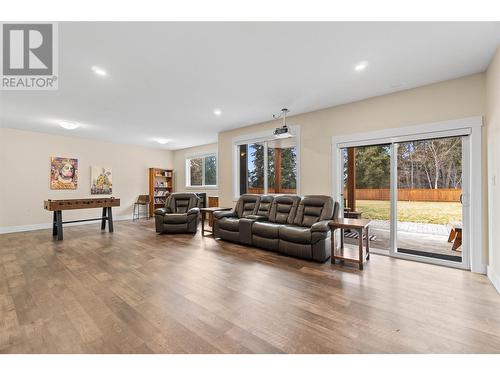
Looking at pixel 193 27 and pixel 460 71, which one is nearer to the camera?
pixel 193 27

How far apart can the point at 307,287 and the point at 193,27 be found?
292 centimetres

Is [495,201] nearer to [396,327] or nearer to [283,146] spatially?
[396,327]

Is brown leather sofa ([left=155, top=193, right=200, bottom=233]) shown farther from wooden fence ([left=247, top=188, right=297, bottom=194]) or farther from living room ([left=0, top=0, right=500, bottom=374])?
wooden fence ([left=247, top=188, right=297, bottom=194])

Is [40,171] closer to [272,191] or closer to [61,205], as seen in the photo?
[61,205]

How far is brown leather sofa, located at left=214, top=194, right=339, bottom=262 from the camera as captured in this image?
3396 mm

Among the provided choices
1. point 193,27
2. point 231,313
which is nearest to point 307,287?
point 231,313

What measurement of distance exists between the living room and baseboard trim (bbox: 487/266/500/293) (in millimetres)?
24

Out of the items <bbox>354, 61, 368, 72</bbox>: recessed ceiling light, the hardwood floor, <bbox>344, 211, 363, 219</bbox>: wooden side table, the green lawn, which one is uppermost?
<bbox>354, 61, 368, 72</bbox>: recessed ceiling light

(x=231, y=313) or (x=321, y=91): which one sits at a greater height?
(x=321, y=91)

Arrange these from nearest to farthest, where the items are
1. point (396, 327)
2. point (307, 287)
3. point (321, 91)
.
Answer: point (396, 327), point (307, 287), point (321, 91)

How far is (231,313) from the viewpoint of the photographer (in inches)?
78.1

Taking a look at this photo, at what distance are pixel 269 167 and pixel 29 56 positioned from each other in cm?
429

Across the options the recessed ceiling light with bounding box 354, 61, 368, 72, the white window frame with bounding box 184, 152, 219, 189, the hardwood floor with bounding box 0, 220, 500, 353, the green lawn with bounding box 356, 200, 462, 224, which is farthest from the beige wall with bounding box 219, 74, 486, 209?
the white window frame with bounding box 184, 152, 219, 189

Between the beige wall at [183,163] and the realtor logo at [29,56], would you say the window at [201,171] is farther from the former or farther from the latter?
the realtor logo at [29,56]
